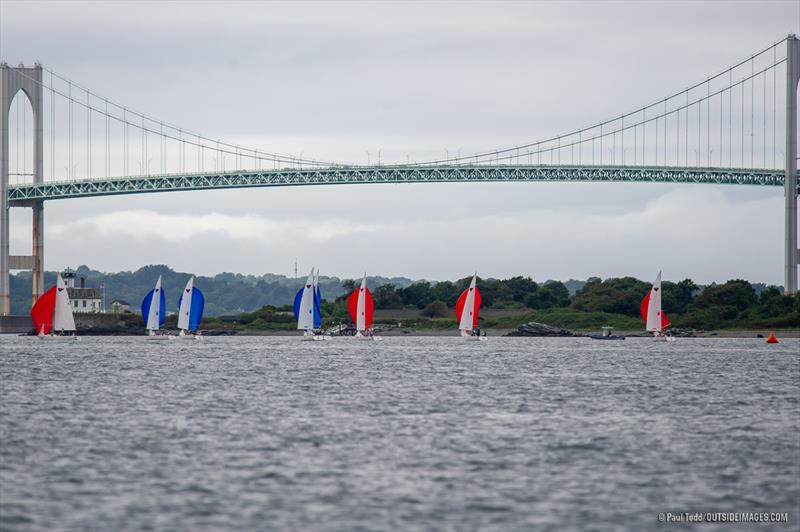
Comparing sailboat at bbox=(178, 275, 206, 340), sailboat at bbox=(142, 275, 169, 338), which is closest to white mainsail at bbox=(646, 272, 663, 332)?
sailboat at bbox=(178, 275, 206, 340)

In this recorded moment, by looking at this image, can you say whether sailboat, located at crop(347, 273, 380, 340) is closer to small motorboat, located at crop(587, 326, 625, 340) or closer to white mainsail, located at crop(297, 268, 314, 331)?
white mainsail, located at crop(297, 268, 314, 331)

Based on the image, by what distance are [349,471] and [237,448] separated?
11.7 feet

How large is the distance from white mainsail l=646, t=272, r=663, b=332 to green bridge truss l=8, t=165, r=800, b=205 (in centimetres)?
1833

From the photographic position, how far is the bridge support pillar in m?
92.1

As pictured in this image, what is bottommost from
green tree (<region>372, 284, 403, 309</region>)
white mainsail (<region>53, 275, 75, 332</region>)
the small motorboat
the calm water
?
the calm water

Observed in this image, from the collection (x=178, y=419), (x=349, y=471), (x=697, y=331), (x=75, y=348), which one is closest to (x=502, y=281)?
(x=697, y=331)

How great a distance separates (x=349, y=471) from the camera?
22.6 metres

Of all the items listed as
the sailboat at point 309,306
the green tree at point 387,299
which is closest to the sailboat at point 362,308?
the sailboat at point 309,306

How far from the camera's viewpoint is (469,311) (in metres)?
79.9

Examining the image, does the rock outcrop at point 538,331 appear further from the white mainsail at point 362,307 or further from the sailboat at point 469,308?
the white mainsail at point 362,307

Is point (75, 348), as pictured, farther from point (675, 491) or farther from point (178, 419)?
point (675, 491)

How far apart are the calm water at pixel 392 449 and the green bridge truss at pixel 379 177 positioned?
51211 millimetres

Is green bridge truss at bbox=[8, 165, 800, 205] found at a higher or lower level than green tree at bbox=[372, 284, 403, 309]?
higher

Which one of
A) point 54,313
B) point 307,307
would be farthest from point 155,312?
point 307,307
